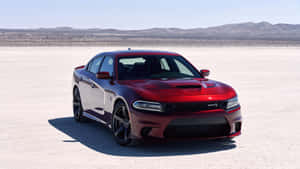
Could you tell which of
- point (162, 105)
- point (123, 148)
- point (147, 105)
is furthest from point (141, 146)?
point (162, 105)

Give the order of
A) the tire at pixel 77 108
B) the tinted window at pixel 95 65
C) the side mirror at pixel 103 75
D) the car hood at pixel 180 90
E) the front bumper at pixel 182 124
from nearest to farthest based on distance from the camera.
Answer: the front bumper at pixel 182 124 → the car hood at pixel 180 90 → the side mirror at pixel 103 75 → the tinted window at pixel 95 65 → the tire at pixel 77 108

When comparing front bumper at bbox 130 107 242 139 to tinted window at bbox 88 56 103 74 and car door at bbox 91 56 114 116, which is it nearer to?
car door at bbox 91 56 114 116

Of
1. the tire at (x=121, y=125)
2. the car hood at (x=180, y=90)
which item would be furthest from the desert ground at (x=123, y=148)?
the car hood at (x=180, y=90)

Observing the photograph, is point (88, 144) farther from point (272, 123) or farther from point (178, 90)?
point (272, 123)

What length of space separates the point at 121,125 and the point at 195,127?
3.91 ft

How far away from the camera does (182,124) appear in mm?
7277

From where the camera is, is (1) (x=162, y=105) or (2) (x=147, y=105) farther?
(2) (x=147, y=105)

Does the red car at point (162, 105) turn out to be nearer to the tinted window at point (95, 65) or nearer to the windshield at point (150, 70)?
the windshield at point (150, 70)

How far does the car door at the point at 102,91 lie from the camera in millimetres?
8547

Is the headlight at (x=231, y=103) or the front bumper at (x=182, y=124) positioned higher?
the headlight at (x=231, y=103)

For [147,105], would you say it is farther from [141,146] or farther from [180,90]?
[141,146]

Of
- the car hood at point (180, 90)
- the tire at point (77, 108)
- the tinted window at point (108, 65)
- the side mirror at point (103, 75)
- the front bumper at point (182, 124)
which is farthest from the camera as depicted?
the tire at point (77, 108)

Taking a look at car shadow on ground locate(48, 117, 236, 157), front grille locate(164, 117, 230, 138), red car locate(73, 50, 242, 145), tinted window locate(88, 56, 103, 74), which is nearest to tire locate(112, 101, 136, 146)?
red car locate(73, 50, 242, 145)

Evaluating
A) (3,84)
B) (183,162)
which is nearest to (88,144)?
(183,162)
